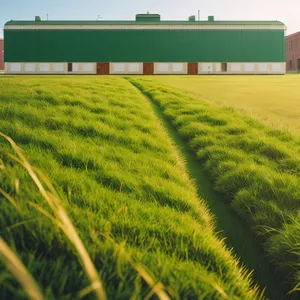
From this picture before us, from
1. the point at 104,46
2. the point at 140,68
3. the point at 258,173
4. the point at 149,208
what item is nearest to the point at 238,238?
the point at 149,208

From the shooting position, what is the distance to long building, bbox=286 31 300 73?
273ft

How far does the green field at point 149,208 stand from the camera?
1.88 m

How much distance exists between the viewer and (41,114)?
21.7 feet

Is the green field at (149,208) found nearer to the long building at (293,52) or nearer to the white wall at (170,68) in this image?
the white wall at (170,68)

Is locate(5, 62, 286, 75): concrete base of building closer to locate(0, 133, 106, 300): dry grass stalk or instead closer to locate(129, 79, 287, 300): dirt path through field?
locate(129, 79, 287, 300): dirt path through field

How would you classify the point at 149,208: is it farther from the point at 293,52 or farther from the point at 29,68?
the point at 293,52

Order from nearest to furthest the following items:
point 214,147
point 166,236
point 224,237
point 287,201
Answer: point 166,236 → point 224,237 → point 287,201 → point 214,147

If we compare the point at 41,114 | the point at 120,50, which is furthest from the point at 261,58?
the point at 41,114

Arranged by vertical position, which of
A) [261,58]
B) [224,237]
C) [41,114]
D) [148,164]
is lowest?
[224,237]

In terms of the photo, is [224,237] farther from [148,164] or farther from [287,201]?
[148,164]

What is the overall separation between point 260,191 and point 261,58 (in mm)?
59851

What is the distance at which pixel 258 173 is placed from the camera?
4.32 meters

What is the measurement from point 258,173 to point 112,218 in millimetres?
2101

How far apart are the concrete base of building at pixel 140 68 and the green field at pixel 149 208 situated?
52726 mm
